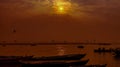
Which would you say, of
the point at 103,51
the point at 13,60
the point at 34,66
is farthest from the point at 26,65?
the point at 103,51

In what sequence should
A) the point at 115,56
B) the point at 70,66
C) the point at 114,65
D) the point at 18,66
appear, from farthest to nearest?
the point at 115,56 < the point at 114,65 < the point at 18,66 < the point at 70,66


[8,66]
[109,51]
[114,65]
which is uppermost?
[8,66]

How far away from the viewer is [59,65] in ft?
175

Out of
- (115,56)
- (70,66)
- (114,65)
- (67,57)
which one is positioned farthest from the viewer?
(115,56)

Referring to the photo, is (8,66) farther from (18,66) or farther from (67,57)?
(67,57)

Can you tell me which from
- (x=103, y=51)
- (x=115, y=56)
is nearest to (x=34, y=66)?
(x=115, y=56)

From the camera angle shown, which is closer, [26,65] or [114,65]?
[26,65]

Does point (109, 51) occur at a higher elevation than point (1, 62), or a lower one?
lower

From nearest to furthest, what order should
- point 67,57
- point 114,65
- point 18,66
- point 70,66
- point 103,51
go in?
point 70,66 < point 18,66 < point 67,57 < point 114,65 < point 103,51

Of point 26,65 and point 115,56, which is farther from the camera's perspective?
point 115,56

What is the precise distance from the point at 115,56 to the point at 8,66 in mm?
48326

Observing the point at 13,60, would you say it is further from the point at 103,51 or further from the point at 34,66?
the point at 103,51

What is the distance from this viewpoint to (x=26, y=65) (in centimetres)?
5225

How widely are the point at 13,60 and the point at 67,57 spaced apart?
42.4ft
